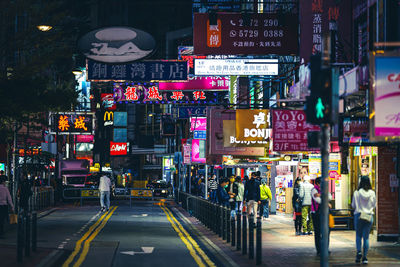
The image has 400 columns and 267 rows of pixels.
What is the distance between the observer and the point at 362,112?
23.6m

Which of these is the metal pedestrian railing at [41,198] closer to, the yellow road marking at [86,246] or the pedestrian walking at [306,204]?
the yellow road marking at [86,246]

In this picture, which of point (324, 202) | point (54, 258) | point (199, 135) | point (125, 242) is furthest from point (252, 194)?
point (324, 202)

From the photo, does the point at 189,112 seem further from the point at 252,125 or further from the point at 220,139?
the point at 252,125

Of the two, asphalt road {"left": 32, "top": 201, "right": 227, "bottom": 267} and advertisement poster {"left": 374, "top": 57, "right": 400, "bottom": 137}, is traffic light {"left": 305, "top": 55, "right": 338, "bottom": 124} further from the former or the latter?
asphalt road {"left": 32, "top": 201, "right": 227, "bottom": 267}

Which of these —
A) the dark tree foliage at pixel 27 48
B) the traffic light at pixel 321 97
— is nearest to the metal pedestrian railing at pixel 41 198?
the dark tree foliage at pixel 27 48

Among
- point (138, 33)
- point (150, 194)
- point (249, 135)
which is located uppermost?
point (138, 33)

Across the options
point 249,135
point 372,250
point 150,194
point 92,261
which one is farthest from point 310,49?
point 150,194

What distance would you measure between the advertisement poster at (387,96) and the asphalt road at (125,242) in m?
4.69

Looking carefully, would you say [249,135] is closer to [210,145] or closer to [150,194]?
[210,145]

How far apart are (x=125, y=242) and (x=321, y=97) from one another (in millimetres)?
11679

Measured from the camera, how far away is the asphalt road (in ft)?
59.4

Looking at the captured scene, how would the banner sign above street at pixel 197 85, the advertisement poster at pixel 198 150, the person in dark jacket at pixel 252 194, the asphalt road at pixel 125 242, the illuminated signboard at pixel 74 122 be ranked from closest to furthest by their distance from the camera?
1. the asphalt road at pixel 125 242
2. the person in dark jacket at pixel 252 194
3. the banner sign above street at pixel 197 85
4. the advertisement poster at pixel 198 150
5. the illuminated signboard at pixel 74 122

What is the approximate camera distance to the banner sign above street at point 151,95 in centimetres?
3881

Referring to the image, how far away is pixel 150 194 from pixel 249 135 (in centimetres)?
3036
